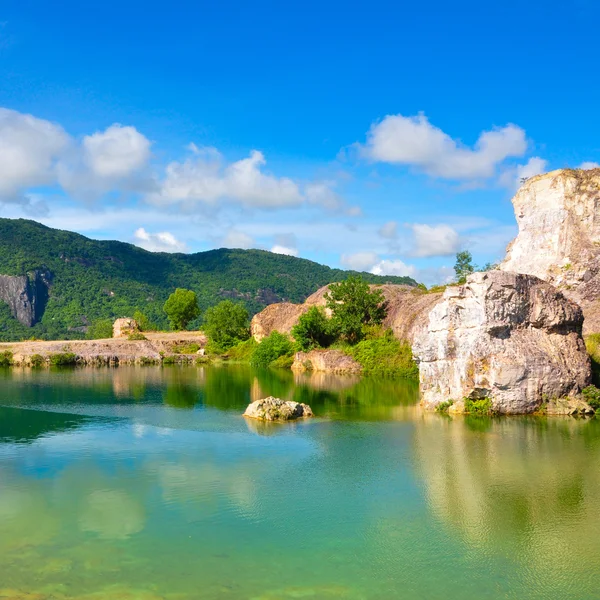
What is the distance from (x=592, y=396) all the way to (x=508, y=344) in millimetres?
5030

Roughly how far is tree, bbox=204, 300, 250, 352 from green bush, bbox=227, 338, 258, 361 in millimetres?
1219

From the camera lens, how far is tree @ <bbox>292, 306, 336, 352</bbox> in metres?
65.4

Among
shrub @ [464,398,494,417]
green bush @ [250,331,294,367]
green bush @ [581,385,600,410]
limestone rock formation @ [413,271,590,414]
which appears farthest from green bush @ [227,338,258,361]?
green bush @ [581,385,600,410]

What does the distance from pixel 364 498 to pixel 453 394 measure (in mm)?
15482

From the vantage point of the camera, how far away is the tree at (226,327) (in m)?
79.5

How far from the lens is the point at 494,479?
67.3 feet

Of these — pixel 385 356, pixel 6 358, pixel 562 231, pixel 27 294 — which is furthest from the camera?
pixel 27 294

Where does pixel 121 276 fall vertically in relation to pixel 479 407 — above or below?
above

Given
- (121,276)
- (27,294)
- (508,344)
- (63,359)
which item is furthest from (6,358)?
(121,276)

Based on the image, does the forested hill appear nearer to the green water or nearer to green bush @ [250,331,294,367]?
green bush @ [250,331,294,367]

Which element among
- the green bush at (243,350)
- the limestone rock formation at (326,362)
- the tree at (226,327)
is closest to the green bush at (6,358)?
the tree at (226,327)

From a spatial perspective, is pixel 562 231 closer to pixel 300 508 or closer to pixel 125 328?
pixel 300 508

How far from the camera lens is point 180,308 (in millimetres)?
92938

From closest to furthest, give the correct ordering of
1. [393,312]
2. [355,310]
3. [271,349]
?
[393,312] < [355,310] < [271,349]
